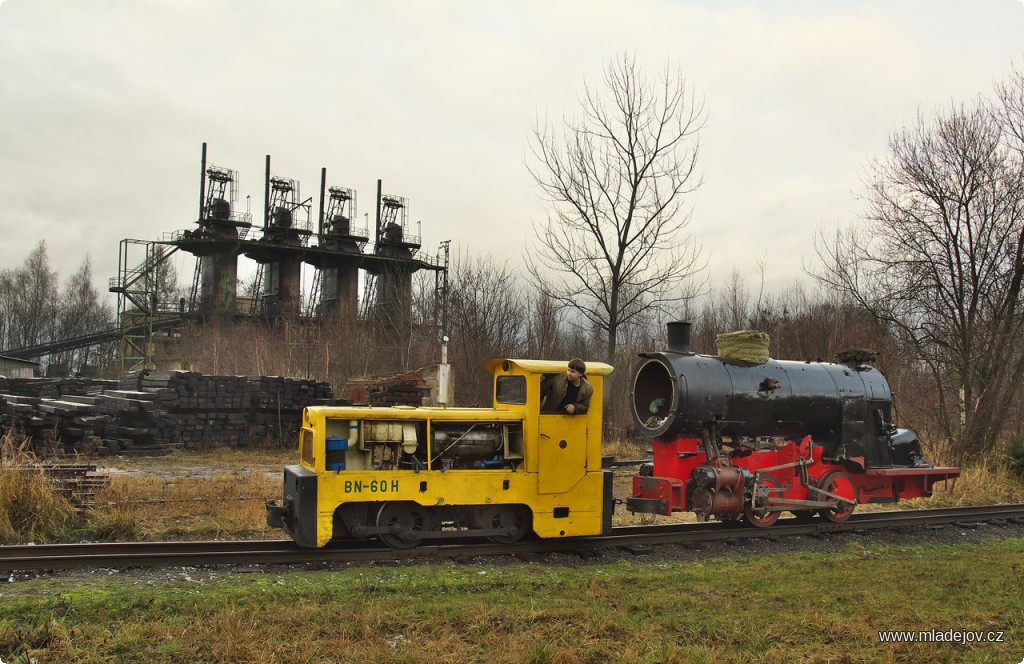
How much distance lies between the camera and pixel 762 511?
10.4 m

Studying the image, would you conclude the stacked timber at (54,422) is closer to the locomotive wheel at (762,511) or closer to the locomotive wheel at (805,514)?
the locomotive wheel at (762,511)

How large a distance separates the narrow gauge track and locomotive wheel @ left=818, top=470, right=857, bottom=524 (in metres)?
0.70

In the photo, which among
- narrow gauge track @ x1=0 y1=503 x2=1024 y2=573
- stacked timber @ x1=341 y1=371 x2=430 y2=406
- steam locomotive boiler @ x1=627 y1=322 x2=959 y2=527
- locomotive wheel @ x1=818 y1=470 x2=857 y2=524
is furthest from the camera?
stacked timber @ x1=341 y1=371 x2=430 y2=406

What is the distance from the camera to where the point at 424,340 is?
32.7 meters

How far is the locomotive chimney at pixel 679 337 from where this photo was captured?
10.5 meters

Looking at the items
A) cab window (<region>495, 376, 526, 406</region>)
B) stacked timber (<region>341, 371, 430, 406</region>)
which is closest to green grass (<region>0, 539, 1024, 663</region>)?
cab window (<region>495, 376, 526, 406</region>)

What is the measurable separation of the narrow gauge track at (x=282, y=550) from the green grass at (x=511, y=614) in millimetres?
371

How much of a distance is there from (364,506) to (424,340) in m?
24.6

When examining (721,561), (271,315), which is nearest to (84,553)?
(721,561)

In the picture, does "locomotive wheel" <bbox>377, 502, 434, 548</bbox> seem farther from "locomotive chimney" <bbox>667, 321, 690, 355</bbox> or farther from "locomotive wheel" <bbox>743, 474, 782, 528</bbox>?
"locomotive wheel" <bbox>743, 474, 782, 528</bbox>

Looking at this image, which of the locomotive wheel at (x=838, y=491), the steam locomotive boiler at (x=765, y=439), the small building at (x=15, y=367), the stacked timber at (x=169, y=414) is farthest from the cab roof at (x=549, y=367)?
the small building at (x=15, y=367)

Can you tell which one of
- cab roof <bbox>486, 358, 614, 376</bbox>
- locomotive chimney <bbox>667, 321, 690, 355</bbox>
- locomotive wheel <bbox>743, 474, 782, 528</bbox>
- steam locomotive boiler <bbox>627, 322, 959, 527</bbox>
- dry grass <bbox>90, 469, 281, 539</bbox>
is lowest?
dry grass <bbox>90, 469, 281, 539</bbox>

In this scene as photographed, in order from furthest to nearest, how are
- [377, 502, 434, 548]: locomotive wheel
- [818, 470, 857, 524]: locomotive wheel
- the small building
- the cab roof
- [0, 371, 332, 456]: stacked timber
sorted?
the small building → [0, 371, 332, 456]: stacked timber → [818, 470, 857, 524]: locomotive wheel → the cab roof → [377, 502, 434, 548]: locomotive wheel

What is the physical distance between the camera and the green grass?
513 centimetres
